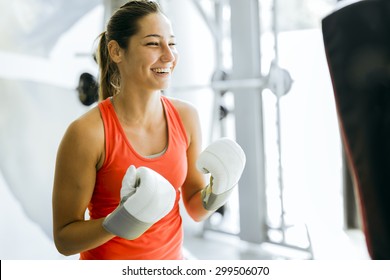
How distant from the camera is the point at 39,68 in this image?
194 centimetres

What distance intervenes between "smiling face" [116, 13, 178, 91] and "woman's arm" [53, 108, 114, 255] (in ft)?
0.58

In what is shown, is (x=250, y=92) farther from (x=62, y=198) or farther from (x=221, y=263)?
(x=62, y=198)

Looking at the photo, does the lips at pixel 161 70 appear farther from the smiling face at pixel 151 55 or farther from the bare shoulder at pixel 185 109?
the bare shoulder at pixel 185 109

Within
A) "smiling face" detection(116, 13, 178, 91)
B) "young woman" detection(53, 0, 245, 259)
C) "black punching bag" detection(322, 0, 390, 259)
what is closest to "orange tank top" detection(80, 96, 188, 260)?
"young woman" detection(53, 0, 245, 259)

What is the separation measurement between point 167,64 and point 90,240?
0.45 metres

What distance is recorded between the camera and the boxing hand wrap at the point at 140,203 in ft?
3.04

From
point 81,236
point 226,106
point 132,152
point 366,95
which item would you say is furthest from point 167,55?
point 226,106

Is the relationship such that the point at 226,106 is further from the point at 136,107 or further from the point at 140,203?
the point at 140,203

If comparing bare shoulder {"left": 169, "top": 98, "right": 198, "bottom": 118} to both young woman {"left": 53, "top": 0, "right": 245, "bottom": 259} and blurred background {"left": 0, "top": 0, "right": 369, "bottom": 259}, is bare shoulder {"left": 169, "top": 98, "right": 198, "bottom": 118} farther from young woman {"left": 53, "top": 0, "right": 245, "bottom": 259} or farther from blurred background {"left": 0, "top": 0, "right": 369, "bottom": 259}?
blurred background {"left": 0, "top": 0, "right": 369, "bottom": 259}

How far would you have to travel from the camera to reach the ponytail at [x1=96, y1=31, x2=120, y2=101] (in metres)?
1.25

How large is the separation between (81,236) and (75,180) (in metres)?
0.13

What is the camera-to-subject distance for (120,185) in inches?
42.9

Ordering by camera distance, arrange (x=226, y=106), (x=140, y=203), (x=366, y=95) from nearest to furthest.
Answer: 1. (x=366, y=95)
2. (x=140, y=203)
3. (x=226, y=106)

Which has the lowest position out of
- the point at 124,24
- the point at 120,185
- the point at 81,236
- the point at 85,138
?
the point at 81,236
